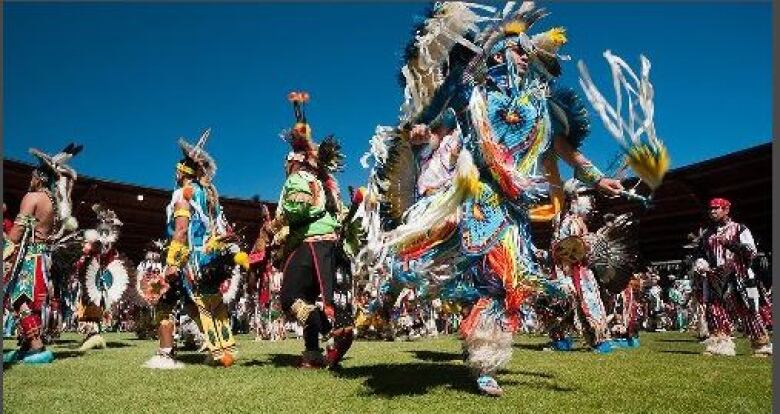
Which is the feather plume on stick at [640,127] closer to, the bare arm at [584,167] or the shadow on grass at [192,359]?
the bare arm at [584,167]

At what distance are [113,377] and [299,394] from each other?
185 centimetres

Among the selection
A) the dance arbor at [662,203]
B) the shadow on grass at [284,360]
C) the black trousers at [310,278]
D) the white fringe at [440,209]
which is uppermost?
→ the dance arbor at [662,203]

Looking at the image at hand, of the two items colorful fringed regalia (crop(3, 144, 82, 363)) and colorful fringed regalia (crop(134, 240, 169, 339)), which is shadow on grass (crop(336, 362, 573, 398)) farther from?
colorful fringed regalia (crop(3, 144, 82, 363))

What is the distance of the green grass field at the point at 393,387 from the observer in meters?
3.54

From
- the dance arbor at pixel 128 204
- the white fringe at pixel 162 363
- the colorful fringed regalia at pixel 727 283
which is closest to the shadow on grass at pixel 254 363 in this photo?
the white fringe at pixel 162 363

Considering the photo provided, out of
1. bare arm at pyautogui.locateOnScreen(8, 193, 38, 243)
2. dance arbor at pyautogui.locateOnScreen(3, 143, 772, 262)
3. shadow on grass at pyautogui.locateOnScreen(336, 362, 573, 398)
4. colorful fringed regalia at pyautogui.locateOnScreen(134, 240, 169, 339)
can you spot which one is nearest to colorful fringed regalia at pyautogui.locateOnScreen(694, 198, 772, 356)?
shadow on grass at pyautogui.locateOnScreen(336, 362, 573, 398)

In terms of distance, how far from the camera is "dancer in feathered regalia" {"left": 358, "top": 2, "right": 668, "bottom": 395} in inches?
157

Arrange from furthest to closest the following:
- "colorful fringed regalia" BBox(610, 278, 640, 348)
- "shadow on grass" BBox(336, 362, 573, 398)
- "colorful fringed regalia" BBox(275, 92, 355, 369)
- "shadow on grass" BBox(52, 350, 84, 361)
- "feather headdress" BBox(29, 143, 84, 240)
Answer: "colorful fringed regalia" BBox(610, 278, 640, 348) → "shadow on grass" BBox(52, 350, 84, 361) → "feather headdress" BBox(29, 143, 84, 240) → "colorful fringed regalia" BBox(275, 92, 355, 369) → "shadow on grass" BBox(336, 362, 573, 398)

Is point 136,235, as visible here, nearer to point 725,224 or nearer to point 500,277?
point 725,224

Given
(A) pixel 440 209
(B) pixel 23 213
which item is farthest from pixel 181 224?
(A) pixel 440 209

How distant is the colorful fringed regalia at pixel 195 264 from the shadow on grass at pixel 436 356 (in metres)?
1.97

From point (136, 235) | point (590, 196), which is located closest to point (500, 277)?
point (590, 196)

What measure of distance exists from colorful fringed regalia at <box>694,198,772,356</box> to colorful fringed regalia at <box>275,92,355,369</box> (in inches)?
171

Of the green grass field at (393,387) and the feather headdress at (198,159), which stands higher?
the feather headdress at (198,159)
